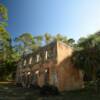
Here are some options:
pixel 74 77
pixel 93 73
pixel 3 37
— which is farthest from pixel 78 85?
pixel 3 37

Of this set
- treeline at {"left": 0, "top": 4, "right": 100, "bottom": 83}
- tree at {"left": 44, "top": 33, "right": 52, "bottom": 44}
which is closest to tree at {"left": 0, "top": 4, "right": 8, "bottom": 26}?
treeline at {"left": 0, "top": 4, "right": 100, "bottom": 83}

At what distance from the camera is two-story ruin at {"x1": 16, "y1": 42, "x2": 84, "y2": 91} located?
22.6 meters

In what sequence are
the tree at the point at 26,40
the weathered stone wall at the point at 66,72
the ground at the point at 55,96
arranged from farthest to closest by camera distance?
the tree at the point at 26,40, the weathered stone wall at the point at 66,72, the ground at the point at 55,96

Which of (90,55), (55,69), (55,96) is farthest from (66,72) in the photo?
(55,96)

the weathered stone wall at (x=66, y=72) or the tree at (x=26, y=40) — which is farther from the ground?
the tree at (x=26, y=40)

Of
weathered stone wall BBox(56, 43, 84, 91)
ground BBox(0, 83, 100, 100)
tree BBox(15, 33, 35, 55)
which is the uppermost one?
tree BBox(15, 33, 35, 55)

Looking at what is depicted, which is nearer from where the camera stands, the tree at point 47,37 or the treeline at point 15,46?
the treeline at point 15,46

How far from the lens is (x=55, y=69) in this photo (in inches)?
889

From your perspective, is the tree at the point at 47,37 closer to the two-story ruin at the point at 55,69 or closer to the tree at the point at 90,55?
the two-story ruin at the point at 55,69

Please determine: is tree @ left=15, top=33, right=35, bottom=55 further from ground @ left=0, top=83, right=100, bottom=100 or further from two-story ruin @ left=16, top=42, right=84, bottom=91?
ground @ left=0, top=83, right=100, bottom=100

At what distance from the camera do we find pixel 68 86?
23203 millimetres

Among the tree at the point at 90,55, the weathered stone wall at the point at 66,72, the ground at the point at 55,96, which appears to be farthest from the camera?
the weathered stone wall at the point at 66,72

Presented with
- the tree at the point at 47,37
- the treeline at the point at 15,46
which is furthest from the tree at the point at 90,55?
the tree at the point at 47,37

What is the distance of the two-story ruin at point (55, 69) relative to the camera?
22.6 m
